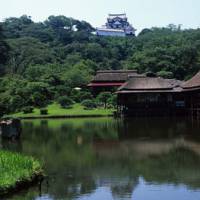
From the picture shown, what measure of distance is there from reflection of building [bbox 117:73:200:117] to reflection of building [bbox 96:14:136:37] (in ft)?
248

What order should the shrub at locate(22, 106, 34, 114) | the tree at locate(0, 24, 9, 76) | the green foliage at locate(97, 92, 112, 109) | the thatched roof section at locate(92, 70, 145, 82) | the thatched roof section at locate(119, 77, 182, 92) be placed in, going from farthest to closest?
the tree at locate(0, 24, 9, 76) → the thatched roof section at locate(92, 70, 145, 82) → the green foliage at locate(97, 92, 112, 109) → the shrub at locate(22, 106, 34, 114) → the thatched roof section at locate(119, 77, 182, 92)

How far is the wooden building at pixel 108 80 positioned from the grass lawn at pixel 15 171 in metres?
47.4

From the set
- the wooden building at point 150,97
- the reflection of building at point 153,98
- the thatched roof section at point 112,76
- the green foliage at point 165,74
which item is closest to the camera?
the reflection of building at point 153,98

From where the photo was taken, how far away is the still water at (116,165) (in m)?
13.1

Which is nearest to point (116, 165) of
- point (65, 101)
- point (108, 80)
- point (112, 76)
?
point (65, 101)

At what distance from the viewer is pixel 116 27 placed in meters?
133

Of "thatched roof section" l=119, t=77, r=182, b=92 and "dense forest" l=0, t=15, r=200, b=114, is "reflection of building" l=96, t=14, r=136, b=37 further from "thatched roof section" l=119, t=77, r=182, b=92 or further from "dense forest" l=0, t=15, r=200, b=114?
"thatched roof section" l=119, t=77, r=182, b=92

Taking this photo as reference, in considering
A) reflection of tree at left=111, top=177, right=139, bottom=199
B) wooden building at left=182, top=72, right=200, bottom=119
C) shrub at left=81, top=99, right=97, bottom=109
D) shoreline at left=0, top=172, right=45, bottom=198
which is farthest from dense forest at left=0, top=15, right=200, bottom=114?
reflection of tree at left=111, top=177, right=139, bottom=199

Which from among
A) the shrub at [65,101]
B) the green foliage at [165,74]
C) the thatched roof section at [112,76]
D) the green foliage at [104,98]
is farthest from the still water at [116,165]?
the green foliage at [165,74]

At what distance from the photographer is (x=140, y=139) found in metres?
26.3

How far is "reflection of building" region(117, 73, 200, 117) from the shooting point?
49719 millimetres

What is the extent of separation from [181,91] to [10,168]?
36.7 meters

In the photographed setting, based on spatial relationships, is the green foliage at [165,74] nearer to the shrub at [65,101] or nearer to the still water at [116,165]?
the shrub at [65,101]

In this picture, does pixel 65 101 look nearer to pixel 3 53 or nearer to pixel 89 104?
pixel 89 104
